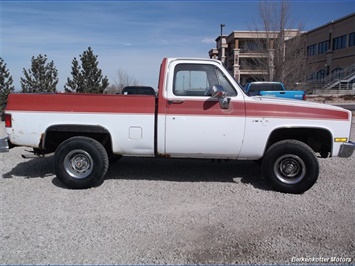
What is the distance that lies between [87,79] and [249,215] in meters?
15.7

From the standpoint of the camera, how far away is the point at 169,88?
5.03 m

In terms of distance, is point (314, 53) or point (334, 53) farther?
point (314, 53)

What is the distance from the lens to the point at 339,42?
48906 mm

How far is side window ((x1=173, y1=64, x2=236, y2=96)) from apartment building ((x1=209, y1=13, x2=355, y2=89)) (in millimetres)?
20383

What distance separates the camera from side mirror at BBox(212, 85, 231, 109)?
467 cm

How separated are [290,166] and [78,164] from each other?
3.54 m

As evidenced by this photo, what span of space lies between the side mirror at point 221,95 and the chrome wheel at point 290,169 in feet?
4.12

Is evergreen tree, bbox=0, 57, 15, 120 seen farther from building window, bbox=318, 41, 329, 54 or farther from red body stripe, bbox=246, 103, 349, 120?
building window, bbox=318, 41, 329, 54

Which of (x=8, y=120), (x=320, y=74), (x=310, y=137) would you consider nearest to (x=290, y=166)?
(x=310, y=137)

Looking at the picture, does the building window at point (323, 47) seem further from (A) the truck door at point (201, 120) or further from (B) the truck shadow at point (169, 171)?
(A) the truck door at point (201, 120)

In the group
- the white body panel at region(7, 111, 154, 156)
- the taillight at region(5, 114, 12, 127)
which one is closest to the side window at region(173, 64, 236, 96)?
the white body panel at region(7, 111, 154, 156)

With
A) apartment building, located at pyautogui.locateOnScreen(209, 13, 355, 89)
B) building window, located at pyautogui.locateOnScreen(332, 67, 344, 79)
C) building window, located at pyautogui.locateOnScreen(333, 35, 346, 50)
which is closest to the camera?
apartment building, located at pyautogui.locateOnScreen(209, 13, 355, 89)

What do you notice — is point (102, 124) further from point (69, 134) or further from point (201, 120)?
point (201, 120)

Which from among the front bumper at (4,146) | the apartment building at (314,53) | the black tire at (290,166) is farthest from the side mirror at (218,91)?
the apartment building at (314,53)
